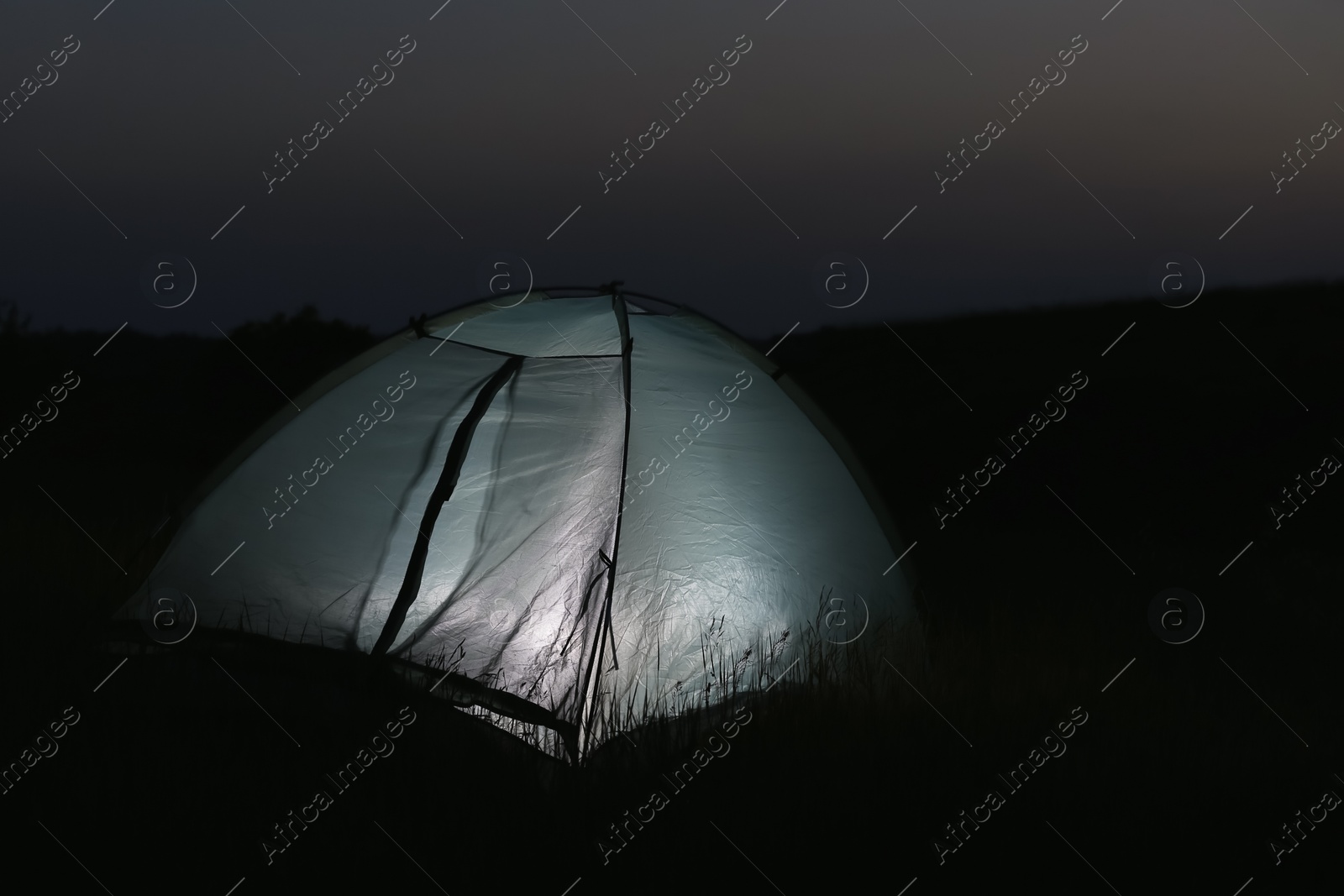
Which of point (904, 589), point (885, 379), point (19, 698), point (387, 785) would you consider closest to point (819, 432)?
point (904, 589)

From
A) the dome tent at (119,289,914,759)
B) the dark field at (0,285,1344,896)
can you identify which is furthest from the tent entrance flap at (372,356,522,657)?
the dark field at (0,285,1344,896)

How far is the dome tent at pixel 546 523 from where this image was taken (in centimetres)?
395

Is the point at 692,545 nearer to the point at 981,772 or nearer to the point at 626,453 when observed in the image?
the point at 626,453

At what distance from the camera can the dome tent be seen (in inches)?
155

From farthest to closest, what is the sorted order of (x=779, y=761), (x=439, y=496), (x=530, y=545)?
(x=439, y=496)
(x=530, y=545)
(x=779, y=761)

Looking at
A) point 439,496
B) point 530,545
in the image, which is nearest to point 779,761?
point 530,545

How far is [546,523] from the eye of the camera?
4098 millimetres

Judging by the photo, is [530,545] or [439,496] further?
[439,496]

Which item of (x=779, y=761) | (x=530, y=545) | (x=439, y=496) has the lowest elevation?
(x=779, y=761)

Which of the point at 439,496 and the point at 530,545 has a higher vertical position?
the point at 439,496

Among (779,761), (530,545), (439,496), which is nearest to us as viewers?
(779,761)

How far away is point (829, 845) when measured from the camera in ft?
10.2

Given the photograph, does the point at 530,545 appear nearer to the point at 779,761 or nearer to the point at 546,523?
the point at 546,523

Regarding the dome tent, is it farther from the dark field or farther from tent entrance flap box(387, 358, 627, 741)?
the dark field
